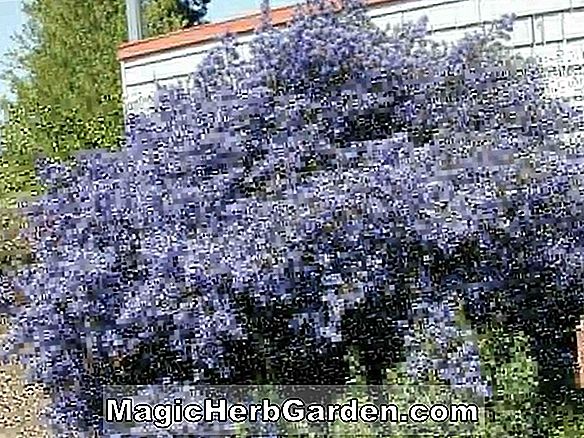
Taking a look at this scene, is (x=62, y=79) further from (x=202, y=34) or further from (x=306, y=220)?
(x=306, y=220)

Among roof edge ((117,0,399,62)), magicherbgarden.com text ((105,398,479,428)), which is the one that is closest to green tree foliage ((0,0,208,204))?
roof edge ((117,0,399,62))

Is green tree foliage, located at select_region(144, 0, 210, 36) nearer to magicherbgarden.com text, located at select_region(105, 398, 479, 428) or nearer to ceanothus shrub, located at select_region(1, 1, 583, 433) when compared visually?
ceanothus shrub, located at select_region(1, 1, 583, 433)

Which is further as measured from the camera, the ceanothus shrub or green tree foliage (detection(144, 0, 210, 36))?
green tree foliage (detection(144, 0, 210, 36))

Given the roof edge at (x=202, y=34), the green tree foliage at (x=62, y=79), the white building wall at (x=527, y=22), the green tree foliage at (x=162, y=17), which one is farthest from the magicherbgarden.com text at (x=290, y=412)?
the green tree foliage at (x=162, y=17)

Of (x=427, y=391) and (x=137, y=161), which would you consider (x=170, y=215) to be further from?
(x=427, y=391)

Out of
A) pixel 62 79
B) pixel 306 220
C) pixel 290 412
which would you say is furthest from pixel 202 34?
pixel 62 79

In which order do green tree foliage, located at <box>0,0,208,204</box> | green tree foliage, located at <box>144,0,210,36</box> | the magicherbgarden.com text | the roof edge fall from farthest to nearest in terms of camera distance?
green tree foliage, located at <box>144,0,210,36</box> → green tree foliage, located at <box>0,0,208,204</box> → the roof edge → the magicherbgarden.com text

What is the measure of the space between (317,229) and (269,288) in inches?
10.5

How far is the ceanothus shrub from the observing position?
4.07m

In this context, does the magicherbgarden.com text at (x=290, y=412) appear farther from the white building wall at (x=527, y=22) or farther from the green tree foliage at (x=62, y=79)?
the green tree foliage at (x=62, y=79)

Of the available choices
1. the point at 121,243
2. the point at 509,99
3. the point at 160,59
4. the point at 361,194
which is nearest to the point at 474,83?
the point at 509,99

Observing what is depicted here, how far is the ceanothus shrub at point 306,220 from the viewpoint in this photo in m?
4.07

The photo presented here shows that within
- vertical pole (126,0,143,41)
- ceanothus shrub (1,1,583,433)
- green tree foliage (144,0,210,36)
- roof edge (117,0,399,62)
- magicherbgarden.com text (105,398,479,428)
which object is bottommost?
magicherbgarden.com text (105,398,479,428)

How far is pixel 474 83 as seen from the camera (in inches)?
181
